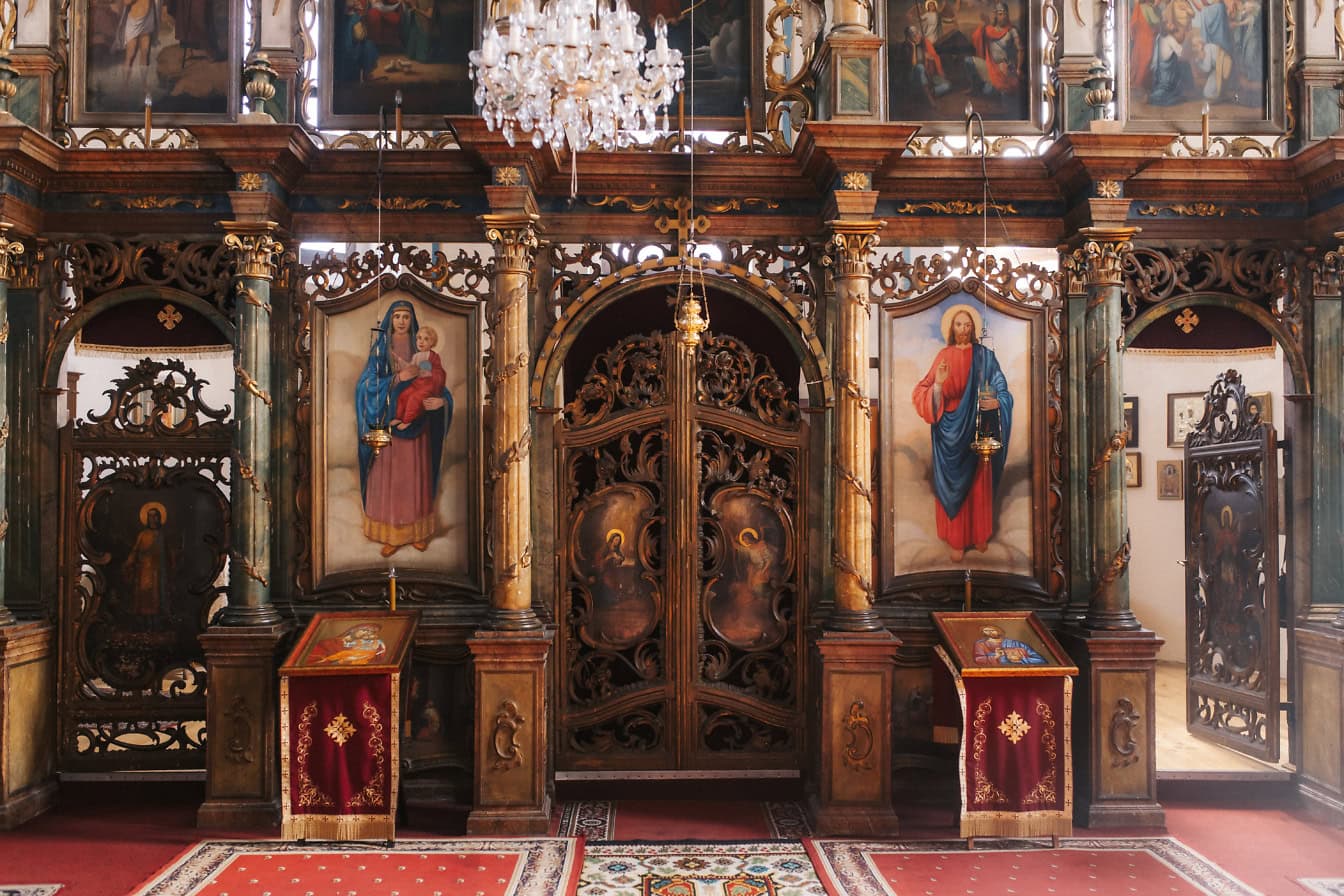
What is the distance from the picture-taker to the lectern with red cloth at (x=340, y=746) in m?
5.29

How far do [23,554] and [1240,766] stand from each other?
6980 mm

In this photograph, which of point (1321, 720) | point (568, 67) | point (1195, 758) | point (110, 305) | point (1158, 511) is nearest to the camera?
point (568, 67)

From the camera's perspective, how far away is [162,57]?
237 inches

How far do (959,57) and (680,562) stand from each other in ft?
10.7

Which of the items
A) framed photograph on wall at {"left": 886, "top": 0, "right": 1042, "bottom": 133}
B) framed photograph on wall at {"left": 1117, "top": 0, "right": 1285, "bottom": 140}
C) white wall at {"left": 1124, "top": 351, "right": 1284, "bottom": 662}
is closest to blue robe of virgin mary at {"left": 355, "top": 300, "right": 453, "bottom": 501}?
framed photograph on wall at {"left": 886, "top": 0, "right": 1042, "bottom": 133}

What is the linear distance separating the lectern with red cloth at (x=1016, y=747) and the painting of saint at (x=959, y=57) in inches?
121

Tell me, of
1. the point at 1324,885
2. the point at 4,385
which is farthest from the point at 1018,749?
the point at 4,385

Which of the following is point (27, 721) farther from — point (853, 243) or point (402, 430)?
point (853, 243)

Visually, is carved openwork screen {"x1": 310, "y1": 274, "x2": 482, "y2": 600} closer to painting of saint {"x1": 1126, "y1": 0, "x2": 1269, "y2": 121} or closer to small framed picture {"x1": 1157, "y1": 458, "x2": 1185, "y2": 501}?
painting of saint {"x1": 1126, "y1": 0, "x2": 1269, "y2": 121}

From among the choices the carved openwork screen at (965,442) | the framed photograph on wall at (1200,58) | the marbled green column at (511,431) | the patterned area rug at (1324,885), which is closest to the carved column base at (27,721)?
the marbled green column at (511,431)

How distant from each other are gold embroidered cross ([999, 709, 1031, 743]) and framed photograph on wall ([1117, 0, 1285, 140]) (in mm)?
3384

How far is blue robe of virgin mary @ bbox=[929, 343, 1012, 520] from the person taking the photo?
604 centimetres

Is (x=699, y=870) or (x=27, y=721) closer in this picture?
(x=699, y=870)

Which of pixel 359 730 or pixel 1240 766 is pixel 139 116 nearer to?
pixel 359 730
